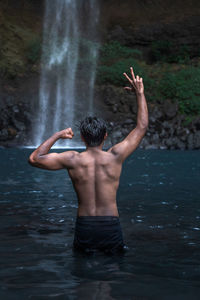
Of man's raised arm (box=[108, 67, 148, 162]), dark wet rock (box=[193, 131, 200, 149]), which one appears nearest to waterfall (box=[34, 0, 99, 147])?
dark wet rock (box=[193, 131, 200, 149])

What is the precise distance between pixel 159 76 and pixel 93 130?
135ft

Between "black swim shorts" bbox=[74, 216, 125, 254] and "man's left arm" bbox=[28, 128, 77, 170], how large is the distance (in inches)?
22.1

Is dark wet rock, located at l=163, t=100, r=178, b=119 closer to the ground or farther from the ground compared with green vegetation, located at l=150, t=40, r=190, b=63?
closer to the ground

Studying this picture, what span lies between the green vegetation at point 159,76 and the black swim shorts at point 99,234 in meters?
33.2

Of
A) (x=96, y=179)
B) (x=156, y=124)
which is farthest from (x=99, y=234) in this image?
(x=156, y=124)

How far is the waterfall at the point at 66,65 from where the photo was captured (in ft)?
128

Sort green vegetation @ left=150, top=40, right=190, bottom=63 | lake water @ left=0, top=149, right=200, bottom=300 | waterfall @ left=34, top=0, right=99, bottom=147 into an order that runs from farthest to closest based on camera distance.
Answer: green vegetation @ left=150, top=40, right=190, bottom=63 → waterfall @ left=34, top=0, right=99, bottom=147 → lake water @ left=0, top=149, right=200, bottom=300

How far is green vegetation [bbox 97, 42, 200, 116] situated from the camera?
39844mm

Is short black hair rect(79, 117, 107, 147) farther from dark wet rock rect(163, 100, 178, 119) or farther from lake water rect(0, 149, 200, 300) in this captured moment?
dark wet rock rect(163, 100, 178, 119)

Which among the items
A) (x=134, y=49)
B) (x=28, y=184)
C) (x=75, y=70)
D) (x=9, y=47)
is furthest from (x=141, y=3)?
(x=28, y=184)

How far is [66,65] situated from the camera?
43.1m

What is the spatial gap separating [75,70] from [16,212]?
37196 mm

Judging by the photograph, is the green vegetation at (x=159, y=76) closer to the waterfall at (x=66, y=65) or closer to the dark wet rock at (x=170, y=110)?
the dark wet rock at (x=170, y=110)

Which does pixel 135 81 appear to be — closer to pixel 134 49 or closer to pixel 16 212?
pixel 16 212
